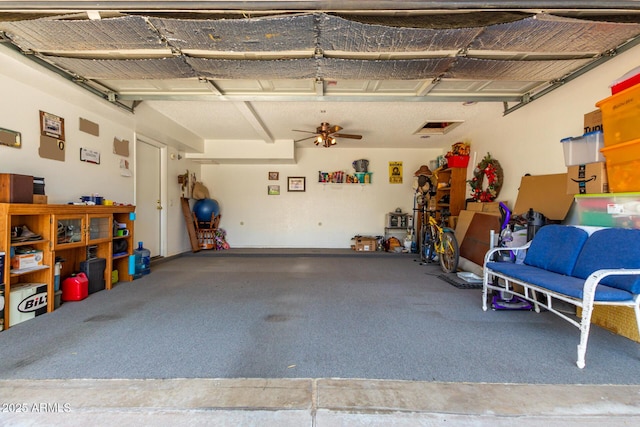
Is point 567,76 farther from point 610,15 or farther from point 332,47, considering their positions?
point 332,47

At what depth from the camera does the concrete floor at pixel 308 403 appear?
139 cm

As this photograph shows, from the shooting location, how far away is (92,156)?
3.83m

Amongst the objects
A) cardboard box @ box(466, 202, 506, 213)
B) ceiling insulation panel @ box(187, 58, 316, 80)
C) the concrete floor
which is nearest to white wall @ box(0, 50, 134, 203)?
ceiling insulation panel @ box(187, 58, 316, 80)

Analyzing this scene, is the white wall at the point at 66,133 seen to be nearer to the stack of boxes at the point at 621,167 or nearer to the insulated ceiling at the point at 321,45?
the insulated ceiling at the point at 321,45

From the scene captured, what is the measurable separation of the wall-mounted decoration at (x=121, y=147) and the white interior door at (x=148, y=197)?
42 centimetres

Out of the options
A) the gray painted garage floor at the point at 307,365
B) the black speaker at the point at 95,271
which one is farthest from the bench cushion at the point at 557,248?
the black speaker at the point at 95,271

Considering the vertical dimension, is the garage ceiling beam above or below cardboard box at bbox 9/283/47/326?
above

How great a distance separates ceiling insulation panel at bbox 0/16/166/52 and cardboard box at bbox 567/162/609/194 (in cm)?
405

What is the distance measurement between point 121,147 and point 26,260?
2.31 m

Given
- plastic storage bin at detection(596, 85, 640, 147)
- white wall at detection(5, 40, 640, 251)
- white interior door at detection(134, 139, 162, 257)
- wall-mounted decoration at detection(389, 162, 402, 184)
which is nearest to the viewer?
plastic storage bin at detection(596, 85, 640, 147)

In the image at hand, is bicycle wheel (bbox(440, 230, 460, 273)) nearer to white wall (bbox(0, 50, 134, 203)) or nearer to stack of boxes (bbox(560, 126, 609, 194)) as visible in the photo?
stack of boxes (bbox(560, 126, 609, 194))

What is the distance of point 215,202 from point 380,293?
5.15m

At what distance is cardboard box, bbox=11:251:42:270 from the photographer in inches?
102

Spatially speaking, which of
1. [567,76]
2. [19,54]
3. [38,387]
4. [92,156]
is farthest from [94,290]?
[567,76]
